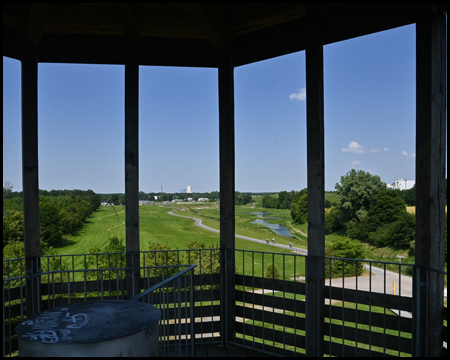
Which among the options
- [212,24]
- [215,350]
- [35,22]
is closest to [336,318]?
[215,350]

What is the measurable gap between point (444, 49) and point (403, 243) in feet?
19.7

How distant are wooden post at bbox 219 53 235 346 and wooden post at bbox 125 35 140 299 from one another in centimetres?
101

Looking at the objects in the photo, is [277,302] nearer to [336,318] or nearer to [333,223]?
[336,318]

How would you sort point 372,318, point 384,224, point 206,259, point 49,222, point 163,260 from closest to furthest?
point 372,318, point 384,224, point 49,222, point 206,259, point 163,260

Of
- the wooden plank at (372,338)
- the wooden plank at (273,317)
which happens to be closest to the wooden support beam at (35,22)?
the wooden plank at (273,317)

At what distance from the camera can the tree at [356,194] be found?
5.90 meters

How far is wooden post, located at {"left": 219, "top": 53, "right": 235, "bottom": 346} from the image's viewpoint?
371 cm

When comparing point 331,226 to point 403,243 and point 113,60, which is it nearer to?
point 403,243

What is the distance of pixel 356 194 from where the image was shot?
648 cm

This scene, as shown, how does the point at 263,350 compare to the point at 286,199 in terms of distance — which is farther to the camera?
the point at 286,199

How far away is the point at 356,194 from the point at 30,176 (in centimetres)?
587

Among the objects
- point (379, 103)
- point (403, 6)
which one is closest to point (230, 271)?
point (403, 6)

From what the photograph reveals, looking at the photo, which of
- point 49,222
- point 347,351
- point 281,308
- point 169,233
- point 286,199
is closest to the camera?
point 347,351

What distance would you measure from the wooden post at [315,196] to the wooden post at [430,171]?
0.85 meters
